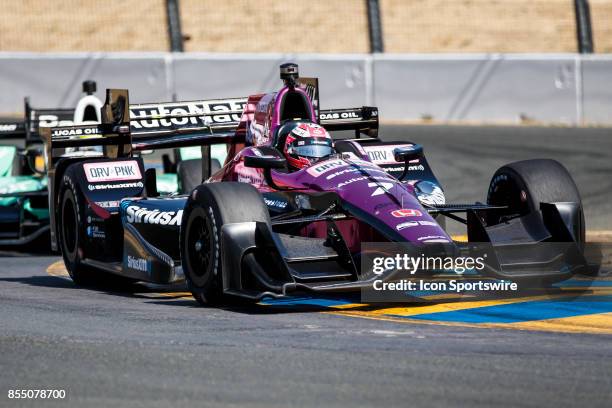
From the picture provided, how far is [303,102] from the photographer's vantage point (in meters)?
9.87

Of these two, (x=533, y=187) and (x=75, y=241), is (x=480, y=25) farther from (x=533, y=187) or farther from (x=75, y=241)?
(x=533, y=187)

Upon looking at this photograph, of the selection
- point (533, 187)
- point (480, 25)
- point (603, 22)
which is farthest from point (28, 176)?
point (603, 22)

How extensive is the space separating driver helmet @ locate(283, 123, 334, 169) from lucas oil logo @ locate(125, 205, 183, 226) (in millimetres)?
888

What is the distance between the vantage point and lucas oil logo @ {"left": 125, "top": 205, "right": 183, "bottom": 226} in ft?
30.7

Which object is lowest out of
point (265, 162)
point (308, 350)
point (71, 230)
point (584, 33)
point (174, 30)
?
point (308, 350)

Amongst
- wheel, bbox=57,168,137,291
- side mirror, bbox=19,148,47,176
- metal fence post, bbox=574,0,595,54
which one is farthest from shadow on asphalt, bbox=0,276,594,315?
metal fence post, bbox=574,0,595,54

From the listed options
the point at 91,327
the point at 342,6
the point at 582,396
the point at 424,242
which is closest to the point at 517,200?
the point at 424,242

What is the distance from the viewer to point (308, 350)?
658cm

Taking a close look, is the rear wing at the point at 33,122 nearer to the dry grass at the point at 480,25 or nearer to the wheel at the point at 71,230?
the wheel at the point at 71,230

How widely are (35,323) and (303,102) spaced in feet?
9.94

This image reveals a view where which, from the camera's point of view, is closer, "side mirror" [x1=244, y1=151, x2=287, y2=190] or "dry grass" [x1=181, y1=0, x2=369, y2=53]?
"side mirror" [x1=244, y1=151, x2=287, y2=190]

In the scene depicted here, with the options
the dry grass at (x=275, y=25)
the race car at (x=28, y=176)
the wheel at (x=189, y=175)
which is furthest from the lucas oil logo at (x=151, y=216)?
the dry grass at (x=275, y=25)

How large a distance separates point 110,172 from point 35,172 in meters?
3.84

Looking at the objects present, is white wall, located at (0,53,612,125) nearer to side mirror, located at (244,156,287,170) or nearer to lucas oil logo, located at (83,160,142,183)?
lucas oil logo, located at (83,160,142,183)
